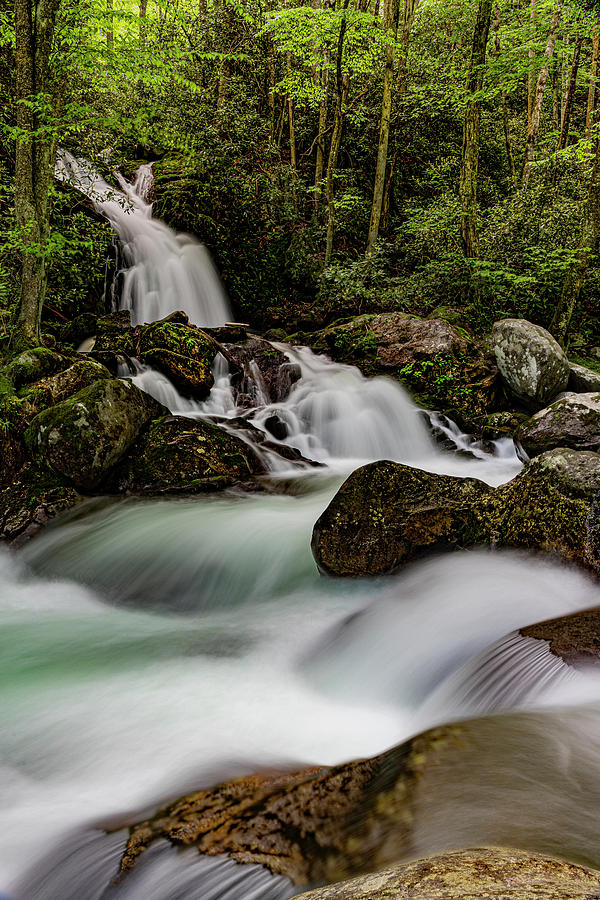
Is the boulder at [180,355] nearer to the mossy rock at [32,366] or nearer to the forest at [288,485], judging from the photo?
the forest at [288,485]

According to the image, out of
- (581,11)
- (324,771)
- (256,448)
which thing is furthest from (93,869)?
(581,11)

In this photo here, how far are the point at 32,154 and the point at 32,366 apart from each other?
10.0 feet

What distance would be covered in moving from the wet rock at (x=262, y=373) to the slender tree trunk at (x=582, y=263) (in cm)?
604

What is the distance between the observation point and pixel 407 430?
9.16 m

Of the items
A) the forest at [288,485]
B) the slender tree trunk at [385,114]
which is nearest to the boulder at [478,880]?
the forest at [288,485]

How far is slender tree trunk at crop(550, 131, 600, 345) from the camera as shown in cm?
1042

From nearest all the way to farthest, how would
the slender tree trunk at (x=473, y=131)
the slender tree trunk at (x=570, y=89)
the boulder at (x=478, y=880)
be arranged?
the boulder at (x=478, y=880) < the slender tree trunk at (x=473, y=131) < the slender tree trunk at (x=570, y=89)

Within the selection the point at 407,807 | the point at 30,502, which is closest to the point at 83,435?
the point at 30,502

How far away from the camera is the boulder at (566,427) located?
6852mm

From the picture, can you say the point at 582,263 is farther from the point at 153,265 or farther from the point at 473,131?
the point at 153,265

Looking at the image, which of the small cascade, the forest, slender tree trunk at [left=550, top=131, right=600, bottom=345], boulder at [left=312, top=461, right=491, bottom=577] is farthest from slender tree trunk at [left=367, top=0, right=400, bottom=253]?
boulder at [left=312, top=461, right=491, bottom=577]

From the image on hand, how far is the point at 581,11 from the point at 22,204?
34.6 ft

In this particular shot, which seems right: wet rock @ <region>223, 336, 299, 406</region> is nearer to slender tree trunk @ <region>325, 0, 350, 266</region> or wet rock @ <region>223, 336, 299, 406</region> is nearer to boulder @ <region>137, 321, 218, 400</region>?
boulder @ <region>137, 321, 218, 400</region>

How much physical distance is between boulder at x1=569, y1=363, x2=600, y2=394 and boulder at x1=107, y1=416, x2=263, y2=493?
555 cm
